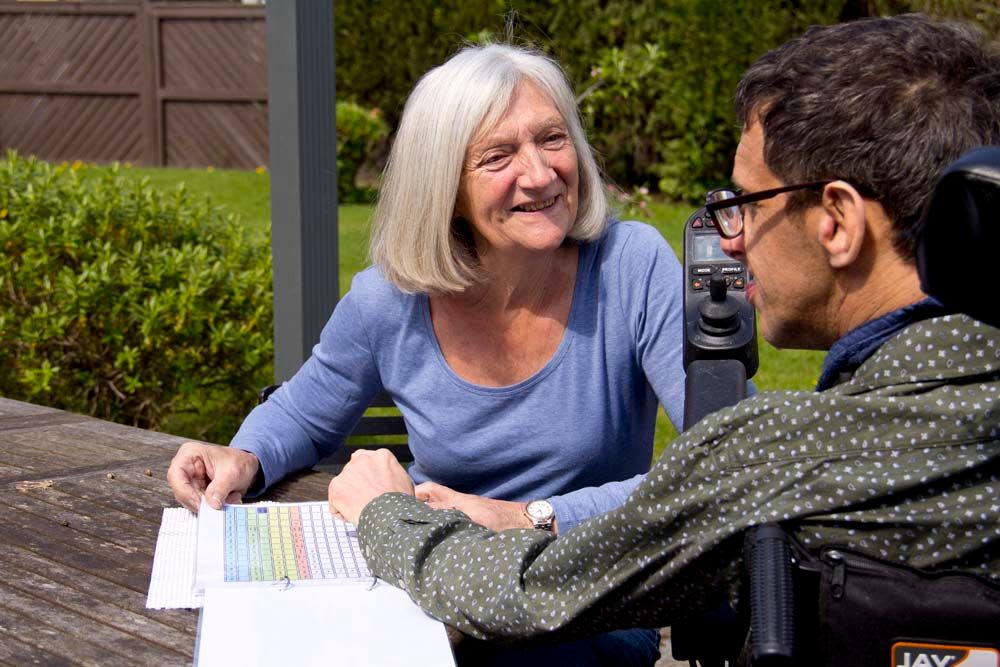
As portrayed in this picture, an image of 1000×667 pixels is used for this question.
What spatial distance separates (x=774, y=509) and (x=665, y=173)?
26.6ft

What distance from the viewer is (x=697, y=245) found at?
2082 millimetres

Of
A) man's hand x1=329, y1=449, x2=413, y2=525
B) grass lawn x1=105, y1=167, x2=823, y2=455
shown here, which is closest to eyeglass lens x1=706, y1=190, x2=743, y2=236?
man's hand x1=329, y1=449, x2=413, y2=525

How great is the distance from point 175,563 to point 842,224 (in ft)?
3.58

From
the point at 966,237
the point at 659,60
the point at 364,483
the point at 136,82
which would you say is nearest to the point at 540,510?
the point at 364,483

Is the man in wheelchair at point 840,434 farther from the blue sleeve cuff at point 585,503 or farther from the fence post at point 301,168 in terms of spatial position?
the fence post at point 301,168

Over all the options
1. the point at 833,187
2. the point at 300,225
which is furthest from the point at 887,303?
the point at 300,225

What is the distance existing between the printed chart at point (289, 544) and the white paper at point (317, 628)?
49 millimetres

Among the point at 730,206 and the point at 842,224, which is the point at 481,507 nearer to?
the point at 730,206

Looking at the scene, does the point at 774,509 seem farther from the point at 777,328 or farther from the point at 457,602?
the point at 457,602

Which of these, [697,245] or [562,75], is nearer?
[697,245]

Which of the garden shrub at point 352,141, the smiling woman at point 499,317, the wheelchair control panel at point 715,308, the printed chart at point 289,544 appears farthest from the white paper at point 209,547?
the garden shrub at point 352,141

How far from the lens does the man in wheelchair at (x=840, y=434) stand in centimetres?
121

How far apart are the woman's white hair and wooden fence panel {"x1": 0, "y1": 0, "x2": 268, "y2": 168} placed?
31.5 feet

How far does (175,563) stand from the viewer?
182 centimetres
